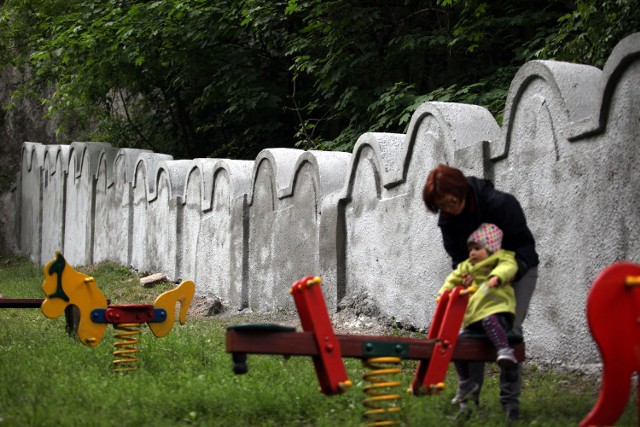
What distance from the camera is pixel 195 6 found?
16.3 meters

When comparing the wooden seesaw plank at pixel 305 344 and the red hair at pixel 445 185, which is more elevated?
the red hair at pixel 445 185

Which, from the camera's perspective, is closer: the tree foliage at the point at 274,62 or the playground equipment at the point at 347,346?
the playground equipment at the point at 347,346

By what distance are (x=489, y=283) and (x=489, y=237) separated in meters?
0.24

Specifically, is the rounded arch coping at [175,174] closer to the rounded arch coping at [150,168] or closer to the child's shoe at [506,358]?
the rounded arch coping at [150,168]

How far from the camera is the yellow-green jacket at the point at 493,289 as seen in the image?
4855mm

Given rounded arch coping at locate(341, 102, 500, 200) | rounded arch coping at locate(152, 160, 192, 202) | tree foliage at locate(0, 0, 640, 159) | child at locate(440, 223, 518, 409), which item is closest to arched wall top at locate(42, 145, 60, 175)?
tree foliage at locate(0, 0, 640, 159)

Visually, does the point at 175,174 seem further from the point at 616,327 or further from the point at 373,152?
the point at 616,327

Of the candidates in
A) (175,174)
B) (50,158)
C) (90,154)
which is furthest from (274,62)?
(50,158)

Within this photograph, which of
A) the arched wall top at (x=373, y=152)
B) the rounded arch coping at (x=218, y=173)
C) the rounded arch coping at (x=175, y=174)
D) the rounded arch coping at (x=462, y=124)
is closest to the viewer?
the rounded arch coping at (x=462, y=124)

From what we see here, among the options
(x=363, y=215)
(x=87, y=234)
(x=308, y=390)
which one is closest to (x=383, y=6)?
(x=363, y=215)

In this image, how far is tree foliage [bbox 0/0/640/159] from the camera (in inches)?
508

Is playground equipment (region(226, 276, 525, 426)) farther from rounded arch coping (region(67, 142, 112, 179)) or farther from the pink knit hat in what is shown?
rounded arch coping (region(67, 142, 112, 179))

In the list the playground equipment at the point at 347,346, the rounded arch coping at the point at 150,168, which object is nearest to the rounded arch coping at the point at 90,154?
the rounded arch coping at the point at 150,168

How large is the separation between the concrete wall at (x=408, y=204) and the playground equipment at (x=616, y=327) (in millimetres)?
1920
